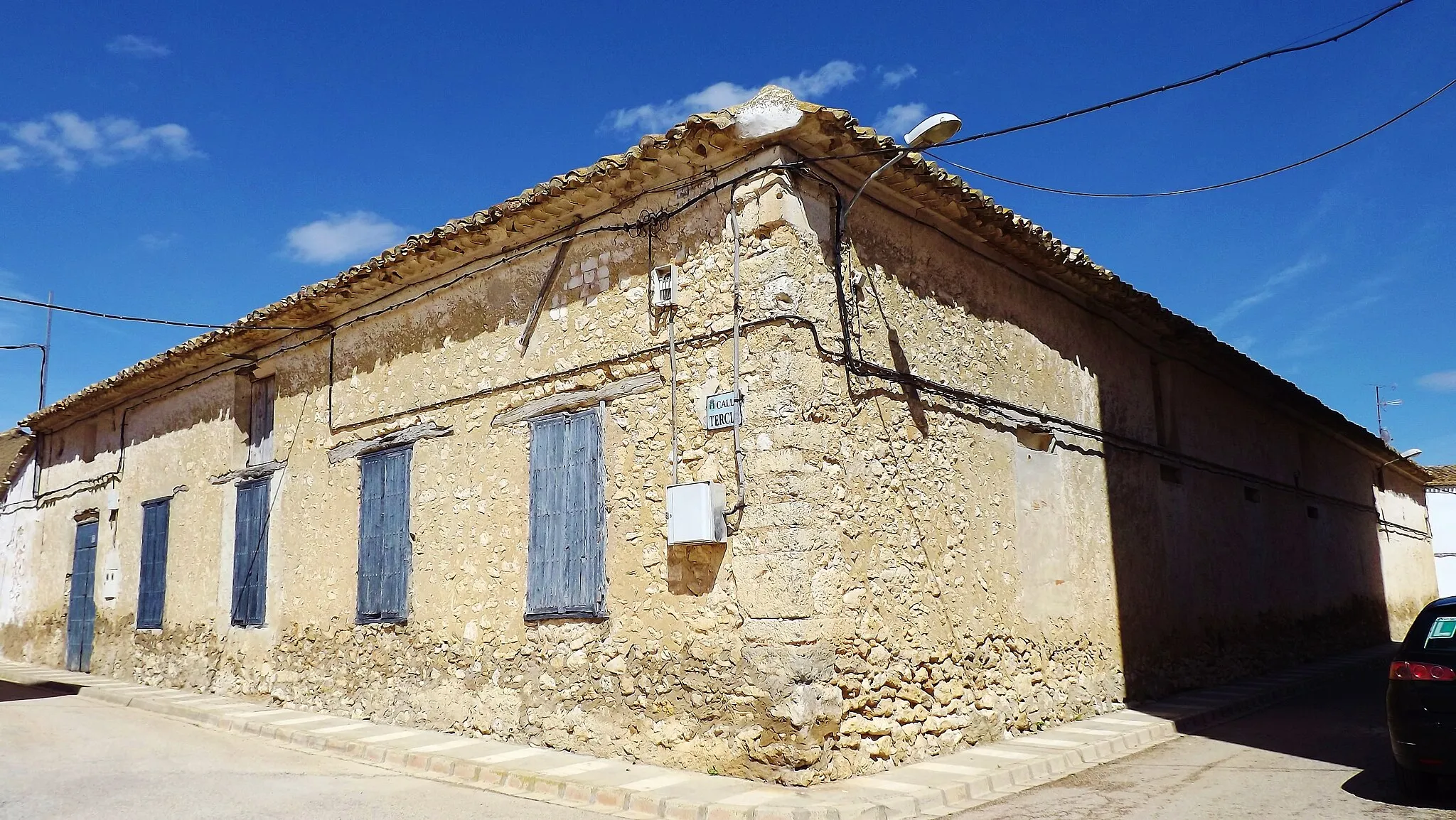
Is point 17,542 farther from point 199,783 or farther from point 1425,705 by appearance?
point 1425,705

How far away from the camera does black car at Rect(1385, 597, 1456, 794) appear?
5.69m

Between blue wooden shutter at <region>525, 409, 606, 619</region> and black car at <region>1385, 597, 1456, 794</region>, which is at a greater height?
A: blue wooden shutter at <region>525, 409, 606, 619</region>

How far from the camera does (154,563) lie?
14.6m

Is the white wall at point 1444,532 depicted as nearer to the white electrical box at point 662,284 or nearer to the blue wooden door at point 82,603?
the white electrical box at point 662,284

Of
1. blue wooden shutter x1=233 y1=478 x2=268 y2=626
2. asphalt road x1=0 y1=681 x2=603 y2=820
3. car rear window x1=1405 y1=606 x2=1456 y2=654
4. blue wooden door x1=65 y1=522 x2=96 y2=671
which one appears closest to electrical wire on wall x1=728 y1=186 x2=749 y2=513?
asphalt road x1=0 y1=681 x2=603 y2=820

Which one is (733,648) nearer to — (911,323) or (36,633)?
(911,323)

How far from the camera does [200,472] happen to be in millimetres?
13992

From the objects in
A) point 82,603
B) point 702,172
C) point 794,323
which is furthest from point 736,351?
point 82,603

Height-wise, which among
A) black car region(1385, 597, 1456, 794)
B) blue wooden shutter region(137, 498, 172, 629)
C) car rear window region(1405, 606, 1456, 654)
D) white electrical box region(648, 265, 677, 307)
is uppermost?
white electrical box region(648, 265, 677, 307)

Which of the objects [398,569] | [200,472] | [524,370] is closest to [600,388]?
[524,370]

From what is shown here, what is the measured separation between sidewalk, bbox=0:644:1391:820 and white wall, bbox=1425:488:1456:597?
23505mm

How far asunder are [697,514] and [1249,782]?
14.0 feet

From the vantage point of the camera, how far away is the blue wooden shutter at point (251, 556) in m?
12.4

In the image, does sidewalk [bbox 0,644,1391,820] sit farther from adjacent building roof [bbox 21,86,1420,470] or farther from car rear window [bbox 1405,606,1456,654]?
adjacent building roof [bbox 21,86,1420,470]
